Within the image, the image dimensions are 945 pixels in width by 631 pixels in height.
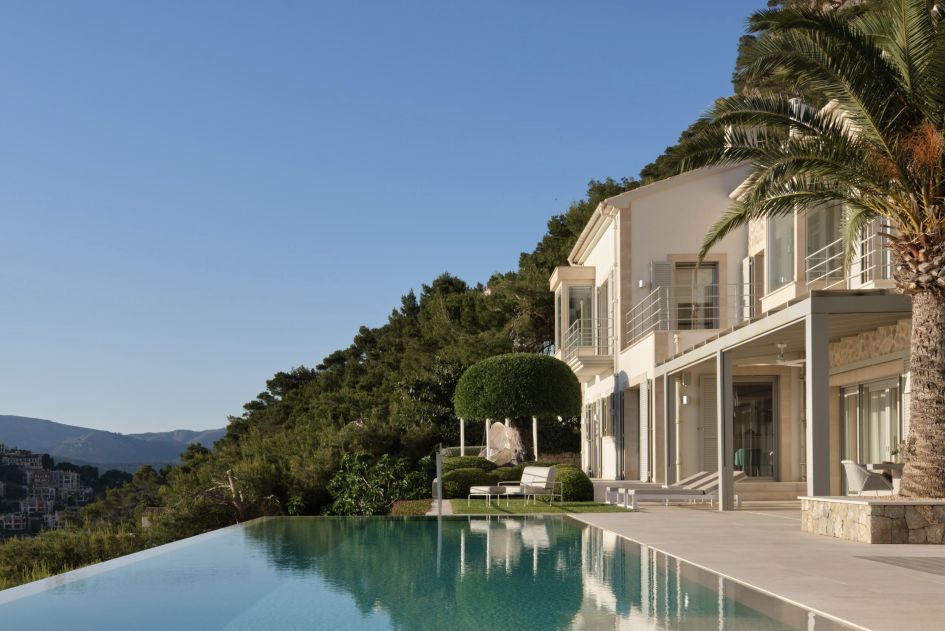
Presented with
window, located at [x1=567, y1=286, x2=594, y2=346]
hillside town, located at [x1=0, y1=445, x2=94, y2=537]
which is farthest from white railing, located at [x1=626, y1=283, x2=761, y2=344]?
hillside town, located at [x1=0, y1=445, x2=94, y2=537]

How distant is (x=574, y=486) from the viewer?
21984mm

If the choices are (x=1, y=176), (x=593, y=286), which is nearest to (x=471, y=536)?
(x=593, y=286)

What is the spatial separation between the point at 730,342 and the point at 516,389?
10.3 m

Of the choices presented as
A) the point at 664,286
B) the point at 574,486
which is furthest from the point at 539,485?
the point at 664,286

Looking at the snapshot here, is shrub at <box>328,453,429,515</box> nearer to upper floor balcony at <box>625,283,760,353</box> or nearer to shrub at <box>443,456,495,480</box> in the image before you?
shrub at <box>443,456,495,480</box>

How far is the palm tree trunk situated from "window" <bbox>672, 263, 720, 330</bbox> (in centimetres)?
1297

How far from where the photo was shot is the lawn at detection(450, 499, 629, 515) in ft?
62.3

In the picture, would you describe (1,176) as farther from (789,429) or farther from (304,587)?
(304,587)

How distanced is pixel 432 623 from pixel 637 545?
534 centimetres

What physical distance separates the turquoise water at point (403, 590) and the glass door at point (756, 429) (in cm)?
1070

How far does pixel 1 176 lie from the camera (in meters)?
34.3

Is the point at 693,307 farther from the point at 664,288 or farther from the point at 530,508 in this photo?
the point at 530,508

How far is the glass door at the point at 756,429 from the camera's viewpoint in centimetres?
2358

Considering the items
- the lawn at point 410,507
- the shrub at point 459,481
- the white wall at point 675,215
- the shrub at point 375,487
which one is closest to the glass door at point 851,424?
the white wall at point 675,215
